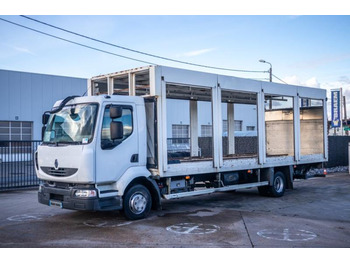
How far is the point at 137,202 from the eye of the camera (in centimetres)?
840

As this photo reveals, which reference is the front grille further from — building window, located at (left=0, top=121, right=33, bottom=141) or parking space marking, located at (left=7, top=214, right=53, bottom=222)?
building window, located at (left=0, top=121, right=33, bottom=141)

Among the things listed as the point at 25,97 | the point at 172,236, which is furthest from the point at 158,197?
the point at 25,97

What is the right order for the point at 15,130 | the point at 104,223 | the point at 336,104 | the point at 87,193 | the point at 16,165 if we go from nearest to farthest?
1. the point at 87,193
2. the point at 104,223
3. the point at 16,165
4. the point at 15,130
5. the point at 336,104

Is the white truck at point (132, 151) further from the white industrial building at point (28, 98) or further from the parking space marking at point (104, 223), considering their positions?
the white industrial building at point (28, 98)

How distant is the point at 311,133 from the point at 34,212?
963 cm

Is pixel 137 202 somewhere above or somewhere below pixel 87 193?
below

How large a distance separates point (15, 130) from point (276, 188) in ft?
72.0

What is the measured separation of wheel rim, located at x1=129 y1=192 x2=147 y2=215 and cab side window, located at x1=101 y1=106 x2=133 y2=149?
1.21 meters

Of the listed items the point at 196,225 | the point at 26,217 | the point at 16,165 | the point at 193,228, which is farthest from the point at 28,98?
the point at 193,228

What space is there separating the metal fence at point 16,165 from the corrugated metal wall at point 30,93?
14602 mm

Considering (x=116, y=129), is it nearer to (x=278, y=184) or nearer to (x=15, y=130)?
(x=278, y=184)

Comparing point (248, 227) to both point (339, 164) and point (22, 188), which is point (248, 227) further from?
point (339, 164)

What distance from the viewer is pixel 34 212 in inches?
384

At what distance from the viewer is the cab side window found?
7898mm
